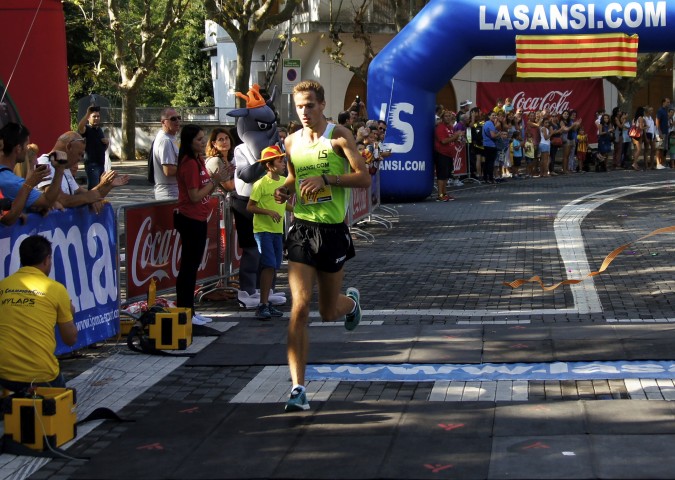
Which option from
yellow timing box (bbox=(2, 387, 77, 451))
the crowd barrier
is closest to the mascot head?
the crowd barrier

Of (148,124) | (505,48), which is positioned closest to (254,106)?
(505,48)

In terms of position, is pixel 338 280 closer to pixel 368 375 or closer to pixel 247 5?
pixel 368 375

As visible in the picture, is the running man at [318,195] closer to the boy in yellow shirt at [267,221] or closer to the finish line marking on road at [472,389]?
the finish line marking on road at [472,389]

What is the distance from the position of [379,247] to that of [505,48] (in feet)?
23.6

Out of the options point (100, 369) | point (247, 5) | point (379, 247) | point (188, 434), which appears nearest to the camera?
point (188, 434)

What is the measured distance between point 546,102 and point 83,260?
88.3ft

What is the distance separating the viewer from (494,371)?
300 inches

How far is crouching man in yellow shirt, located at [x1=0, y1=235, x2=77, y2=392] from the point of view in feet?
20.9

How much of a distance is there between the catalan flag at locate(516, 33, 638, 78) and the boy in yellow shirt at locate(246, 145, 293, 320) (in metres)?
11.5

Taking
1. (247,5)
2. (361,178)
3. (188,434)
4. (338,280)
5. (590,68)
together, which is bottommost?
(188,434)

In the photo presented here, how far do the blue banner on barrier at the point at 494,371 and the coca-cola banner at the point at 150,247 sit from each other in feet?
8.08

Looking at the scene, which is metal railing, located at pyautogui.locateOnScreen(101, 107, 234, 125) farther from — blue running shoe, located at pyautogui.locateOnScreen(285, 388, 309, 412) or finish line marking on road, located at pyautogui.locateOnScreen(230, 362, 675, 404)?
blue running shoe, located at pyautogui.locateOnScreen(285, 388, 309, 412)

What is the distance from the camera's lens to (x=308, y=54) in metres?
42.6

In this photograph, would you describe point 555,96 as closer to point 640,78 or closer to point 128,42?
point 640,78
